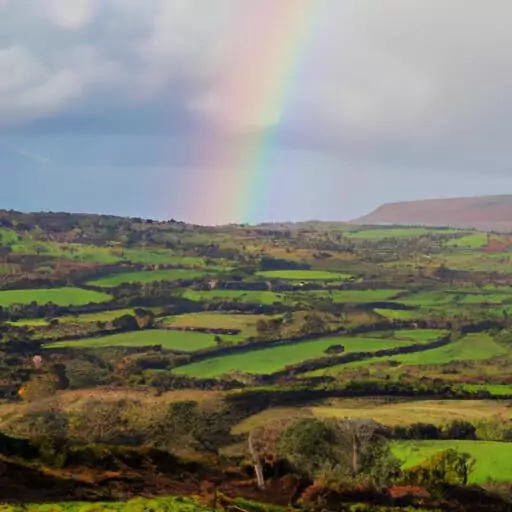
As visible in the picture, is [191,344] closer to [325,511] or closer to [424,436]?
[424,436]

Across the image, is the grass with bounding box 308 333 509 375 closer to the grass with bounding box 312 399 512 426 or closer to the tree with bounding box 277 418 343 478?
the grass with bounding box 312 399 512 426

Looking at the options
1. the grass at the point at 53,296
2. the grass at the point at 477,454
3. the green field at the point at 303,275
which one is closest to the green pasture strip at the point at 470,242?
the green field at the point at 303,275

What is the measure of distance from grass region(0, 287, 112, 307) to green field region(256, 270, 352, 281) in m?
33.4

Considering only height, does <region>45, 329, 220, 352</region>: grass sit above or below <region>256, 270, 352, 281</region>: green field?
below

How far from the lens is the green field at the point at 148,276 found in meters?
105

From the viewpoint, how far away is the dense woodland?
23297 mm

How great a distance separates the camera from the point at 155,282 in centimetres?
10644

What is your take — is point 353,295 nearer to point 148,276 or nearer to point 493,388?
point 148,276

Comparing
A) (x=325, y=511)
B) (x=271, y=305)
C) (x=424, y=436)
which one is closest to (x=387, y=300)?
(x=271, y=305)

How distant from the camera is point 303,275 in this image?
121 metres

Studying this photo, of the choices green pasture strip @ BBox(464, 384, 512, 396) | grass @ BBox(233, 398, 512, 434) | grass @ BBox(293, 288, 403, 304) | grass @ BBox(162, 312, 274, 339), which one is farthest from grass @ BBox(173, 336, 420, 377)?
grass @ BBox(293, 288, 403, 304)

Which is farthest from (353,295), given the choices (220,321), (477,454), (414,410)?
(477,454)

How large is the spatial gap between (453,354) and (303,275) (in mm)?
51844

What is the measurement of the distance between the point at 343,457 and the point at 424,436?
1316 cm
